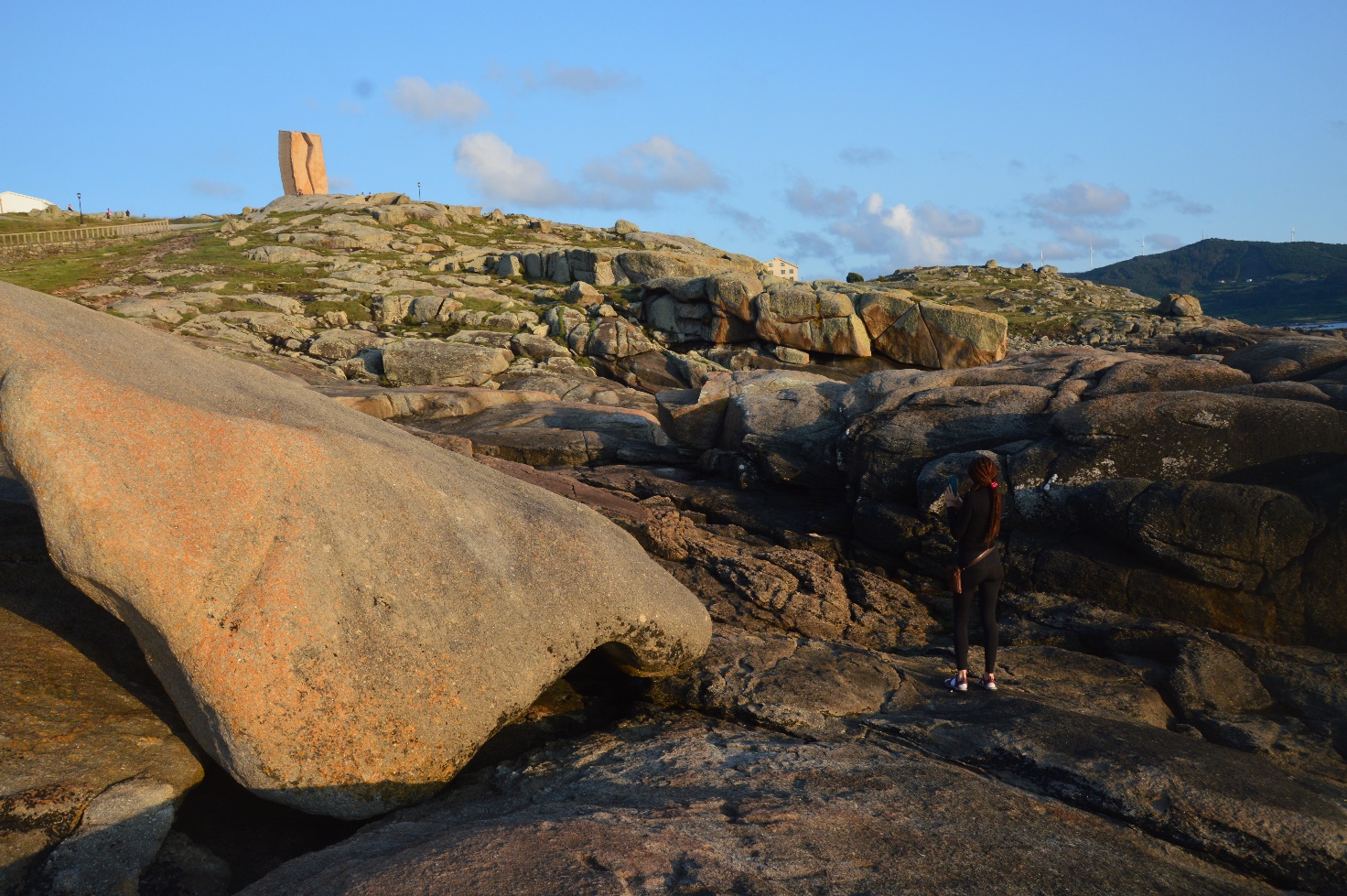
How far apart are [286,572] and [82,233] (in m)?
99.2

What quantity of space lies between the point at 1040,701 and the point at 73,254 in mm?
87165

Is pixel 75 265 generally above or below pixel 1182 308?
above

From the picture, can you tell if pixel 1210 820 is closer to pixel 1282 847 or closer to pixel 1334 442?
pixel 1282 847

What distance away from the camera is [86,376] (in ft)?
23.7

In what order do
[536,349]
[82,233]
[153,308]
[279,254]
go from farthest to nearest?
1. [82,233]
2. [279,254]
3. [536,349]
4. [153,308]

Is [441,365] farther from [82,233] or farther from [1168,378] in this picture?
[82,233]

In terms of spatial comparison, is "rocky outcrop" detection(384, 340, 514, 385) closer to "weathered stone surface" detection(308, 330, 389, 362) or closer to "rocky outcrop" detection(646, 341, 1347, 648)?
"weathered stone surface" detection(308, 330, 389, 362)

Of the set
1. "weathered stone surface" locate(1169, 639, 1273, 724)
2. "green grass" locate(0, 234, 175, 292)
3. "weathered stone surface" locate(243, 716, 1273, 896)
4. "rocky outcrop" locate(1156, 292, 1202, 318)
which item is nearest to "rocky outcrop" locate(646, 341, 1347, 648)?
"weathered stone surface" locate(1169, 639, 1273, 724)

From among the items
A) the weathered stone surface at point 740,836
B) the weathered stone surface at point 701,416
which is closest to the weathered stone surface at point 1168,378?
the weathered stone surface at point 701,416

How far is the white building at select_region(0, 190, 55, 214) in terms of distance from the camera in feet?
412

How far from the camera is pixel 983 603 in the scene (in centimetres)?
1093

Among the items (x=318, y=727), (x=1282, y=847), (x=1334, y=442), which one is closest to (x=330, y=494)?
(x=318, y=727)

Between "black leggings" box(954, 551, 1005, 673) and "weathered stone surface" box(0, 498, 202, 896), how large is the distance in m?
8.30

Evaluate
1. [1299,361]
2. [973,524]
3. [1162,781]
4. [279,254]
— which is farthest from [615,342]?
[1162,781]
